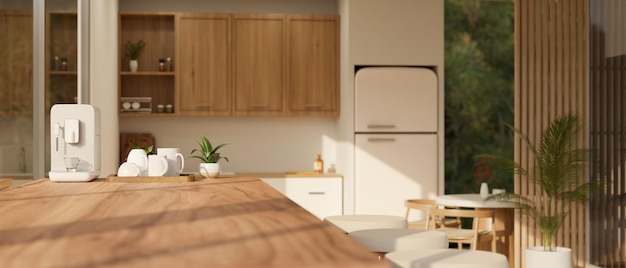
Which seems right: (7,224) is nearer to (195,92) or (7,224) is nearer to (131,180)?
(131,180)

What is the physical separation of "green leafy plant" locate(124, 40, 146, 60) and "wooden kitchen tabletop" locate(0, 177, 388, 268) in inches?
201

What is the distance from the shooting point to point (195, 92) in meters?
7.62

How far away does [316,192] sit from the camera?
7449 mm

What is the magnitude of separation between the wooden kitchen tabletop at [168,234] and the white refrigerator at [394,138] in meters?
4.70

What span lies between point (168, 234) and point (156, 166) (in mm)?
2450

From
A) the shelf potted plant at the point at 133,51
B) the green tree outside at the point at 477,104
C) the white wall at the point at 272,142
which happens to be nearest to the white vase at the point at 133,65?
the shelf potted plant at the point at 133,51

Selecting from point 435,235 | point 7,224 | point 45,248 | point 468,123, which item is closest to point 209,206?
point 7,224

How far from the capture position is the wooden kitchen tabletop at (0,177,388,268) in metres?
1.28

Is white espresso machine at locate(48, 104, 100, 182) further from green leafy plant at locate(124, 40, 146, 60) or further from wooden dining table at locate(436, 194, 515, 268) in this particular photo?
green leafy plant at locate(124, 40, 146, 60)

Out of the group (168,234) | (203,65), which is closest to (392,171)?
(203,65)

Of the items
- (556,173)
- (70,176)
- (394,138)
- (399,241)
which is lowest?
(399,241)

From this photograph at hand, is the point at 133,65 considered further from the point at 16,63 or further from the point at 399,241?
the point at 399,241

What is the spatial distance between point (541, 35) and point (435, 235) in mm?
3806

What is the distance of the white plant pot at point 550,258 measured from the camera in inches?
233
